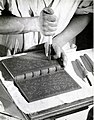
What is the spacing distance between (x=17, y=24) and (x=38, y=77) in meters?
0.42

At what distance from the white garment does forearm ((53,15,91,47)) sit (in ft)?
0.13

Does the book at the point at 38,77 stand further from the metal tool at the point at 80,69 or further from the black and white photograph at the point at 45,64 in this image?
the metal tool at the point at 80,69

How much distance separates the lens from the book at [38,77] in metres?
1.44

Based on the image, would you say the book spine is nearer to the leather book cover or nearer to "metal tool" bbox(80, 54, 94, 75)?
the leather book cover

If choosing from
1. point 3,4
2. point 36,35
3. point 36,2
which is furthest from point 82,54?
point 3,4

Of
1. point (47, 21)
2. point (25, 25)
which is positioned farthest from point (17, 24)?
point (47, 21)

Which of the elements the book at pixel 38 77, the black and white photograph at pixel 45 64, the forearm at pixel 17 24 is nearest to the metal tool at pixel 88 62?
the black and white photograph at pixel 45 64

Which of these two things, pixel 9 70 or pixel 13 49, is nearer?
pixel 9 70

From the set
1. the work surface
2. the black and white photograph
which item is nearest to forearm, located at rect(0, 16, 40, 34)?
the black and white photograph

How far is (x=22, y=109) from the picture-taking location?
1.33 m

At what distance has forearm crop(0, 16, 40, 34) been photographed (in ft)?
5.78

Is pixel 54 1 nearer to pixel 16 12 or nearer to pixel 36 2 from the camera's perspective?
pixel 36 2

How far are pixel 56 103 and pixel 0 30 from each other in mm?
697

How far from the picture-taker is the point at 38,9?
199 centimetres
